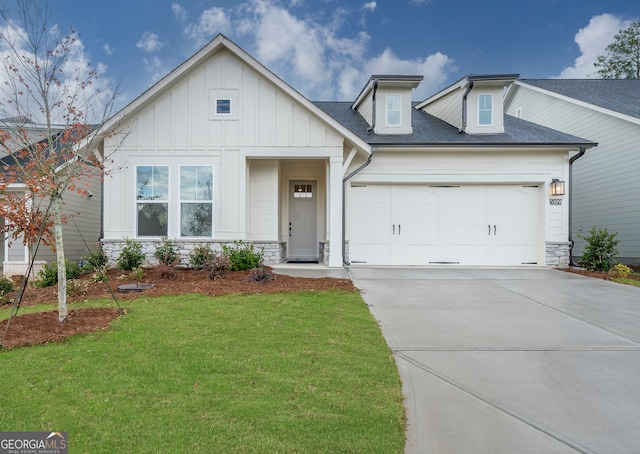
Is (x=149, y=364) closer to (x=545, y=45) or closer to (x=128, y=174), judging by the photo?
(x=128, y=174)

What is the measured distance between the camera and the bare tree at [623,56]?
21969 millimetres

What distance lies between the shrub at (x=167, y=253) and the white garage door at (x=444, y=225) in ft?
16.3

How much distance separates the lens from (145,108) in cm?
959

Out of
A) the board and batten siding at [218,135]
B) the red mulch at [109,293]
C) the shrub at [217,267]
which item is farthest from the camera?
the board and batten siding at [218,135]

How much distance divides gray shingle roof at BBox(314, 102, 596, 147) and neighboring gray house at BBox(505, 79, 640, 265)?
6.75 feet

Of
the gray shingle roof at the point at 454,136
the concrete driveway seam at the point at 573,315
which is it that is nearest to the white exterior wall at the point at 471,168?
the gray shingle roof at the point at 454,136

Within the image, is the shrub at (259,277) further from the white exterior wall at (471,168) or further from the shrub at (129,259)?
the white exterior wall at (471,168)

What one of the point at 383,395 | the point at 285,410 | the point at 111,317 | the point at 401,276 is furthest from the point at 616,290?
the point at 111,317

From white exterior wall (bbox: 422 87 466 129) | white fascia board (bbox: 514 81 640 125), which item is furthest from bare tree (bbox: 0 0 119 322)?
white fascia board (bbox: 514 81 640 125)

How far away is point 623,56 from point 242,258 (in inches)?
1091

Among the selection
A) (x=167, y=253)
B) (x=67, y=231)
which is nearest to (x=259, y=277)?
(x=167, y=253)

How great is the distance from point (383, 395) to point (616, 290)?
7.16m

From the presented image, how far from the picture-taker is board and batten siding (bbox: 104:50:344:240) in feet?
31.5

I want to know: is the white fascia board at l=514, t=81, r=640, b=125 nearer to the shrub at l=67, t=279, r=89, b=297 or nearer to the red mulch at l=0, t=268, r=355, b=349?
the red mulch at l=0, t=268, r=355, b=349
